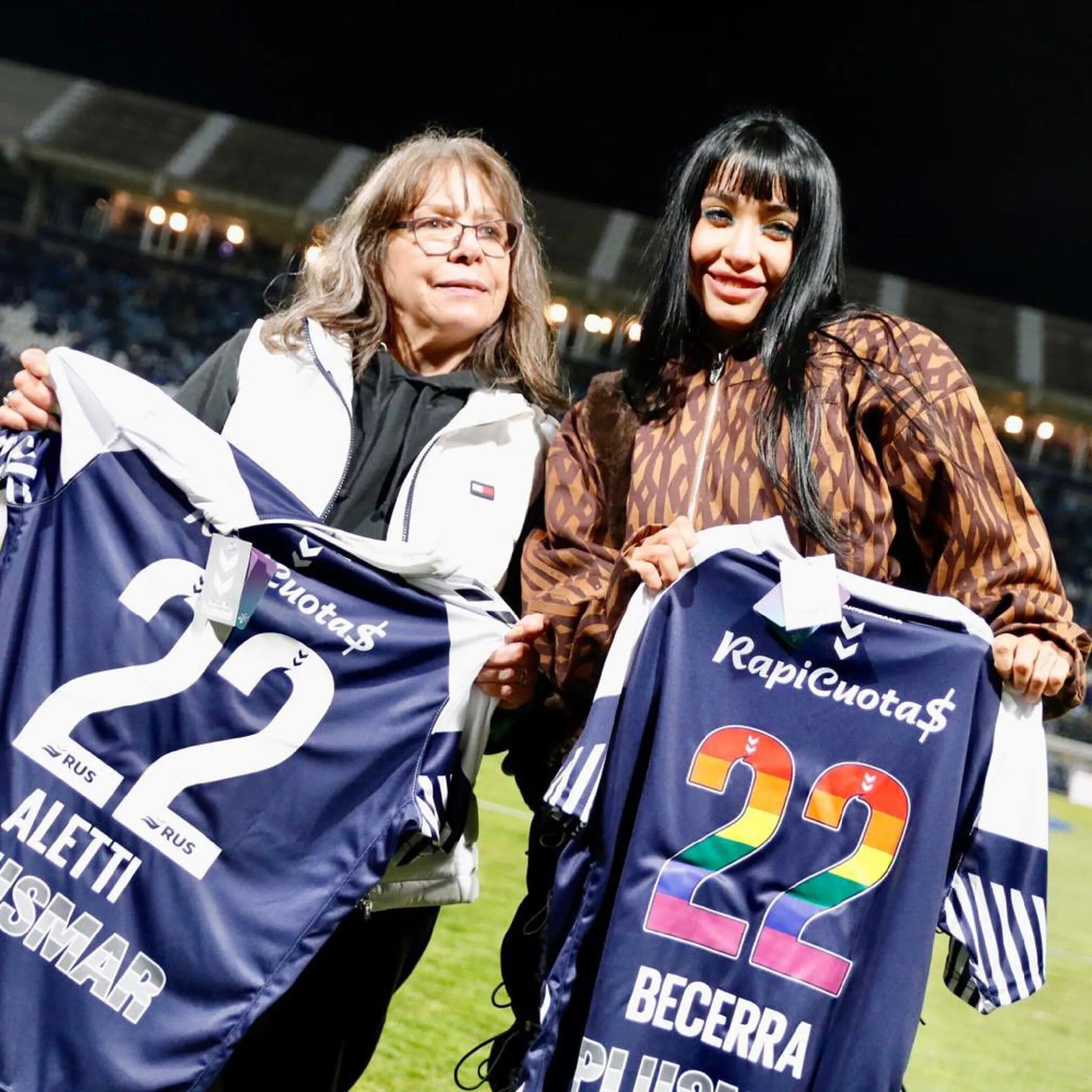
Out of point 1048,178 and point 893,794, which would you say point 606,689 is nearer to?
point 893,794

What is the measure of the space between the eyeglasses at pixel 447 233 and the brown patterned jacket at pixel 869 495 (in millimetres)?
438

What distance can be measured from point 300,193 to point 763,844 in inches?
674

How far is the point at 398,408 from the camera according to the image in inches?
85.0


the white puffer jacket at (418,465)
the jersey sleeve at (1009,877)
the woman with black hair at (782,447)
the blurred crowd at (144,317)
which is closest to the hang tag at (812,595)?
the woman with black hair at (782,447)

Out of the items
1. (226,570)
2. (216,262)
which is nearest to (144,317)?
(216,262)

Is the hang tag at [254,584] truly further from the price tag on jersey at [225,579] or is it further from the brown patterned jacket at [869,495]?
the brown patterned jacket at [869,495]

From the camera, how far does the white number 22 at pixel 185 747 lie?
1.91 m

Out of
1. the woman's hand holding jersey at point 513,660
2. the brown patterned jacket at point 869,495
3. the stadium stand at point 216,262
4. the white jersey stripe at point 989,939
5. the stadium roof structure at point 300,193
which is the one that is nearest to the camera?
the white jersey stripe at point 989,939

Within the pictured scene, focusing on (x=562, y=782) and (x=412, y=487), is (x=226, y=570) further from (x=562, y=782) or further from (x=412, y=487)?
(x=562, y=782)

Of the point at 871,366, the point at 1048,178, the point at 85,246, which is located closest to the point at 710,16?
the point at 1048,178

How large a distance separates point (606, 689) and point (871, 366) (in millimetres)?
610

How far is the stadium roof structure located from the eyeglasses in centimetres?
1502

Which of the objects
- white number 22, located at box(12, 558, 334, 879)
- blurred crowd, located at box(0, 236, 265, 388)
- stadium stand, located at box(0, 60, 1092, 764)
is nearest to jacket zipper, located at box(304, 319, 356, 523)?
white number 22, located at box(12, 558, 334, 879)

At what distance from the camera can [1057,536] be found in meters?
18.7
